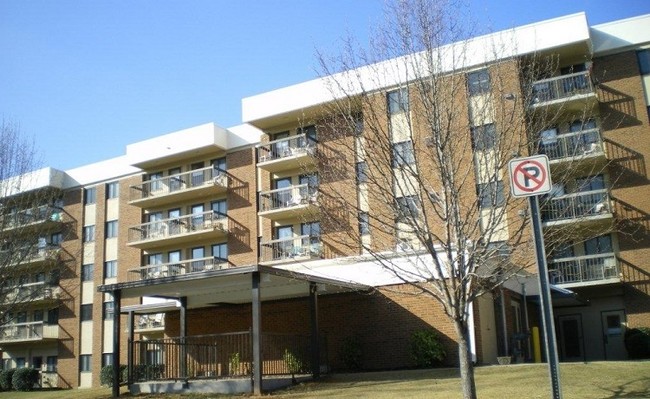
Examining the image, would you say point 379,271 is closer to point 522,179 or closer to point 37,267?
point 522,179

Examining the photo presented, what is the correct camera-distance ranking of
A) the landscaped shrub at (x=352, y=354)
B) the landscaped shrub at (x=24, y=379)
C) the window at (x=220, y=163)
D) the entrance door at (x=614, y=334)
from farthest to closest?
the landscaped shrub at (x=24, y=379) → the window at (x=220, y=163) → the entrance door at (x=614, y=334) → the landscaped shrub at (x=352, y=354)

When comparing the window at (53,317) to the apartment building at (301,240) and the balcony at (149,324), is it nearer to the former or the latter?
the apartment building at (301,240)

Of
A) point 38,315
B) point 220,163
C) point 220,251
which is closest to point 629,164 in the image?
point 220,251

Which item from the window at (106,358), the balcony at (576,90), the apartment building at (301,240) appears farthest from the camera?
the window at (106,358)

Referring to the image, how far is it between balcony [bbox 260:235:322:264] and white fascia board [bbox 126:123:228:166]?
290 inches

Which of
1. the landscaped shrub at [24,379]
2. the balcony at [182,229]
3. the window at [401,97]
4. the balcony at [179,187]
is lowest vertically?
the landscaped shrub at [24,379]

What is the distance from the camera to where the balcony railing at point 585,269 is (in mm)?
30531

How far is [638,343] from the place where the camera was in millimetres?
28188

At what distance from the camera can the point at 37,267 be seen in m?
43.5

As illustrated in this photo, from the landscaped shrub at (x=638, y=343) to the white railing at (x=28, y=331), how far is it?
35.8 m

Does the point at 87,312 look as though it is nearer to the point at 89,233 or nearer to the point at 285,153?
the point at 89,233

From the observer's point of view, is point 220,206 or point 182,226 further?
point 220,206

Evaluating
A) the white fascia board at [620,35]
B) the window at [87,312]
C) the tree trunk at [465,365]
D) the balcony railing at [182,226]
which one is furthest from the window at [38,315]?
the tree trunk at [465,365]

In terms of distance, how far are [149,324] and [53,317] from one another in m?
10.3
